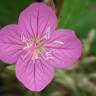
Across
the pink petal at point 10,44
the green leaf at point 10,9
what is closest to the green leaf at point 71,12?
the green leaf at point 10,9

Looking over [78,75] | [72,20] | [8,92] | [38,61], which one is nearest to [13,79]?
A: [8,92]

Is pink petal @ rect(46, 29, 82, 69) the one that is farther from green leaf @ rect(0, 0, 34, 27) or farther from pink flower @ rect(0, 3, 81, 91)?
green leaf @ rect(0, 0, 34, 27)

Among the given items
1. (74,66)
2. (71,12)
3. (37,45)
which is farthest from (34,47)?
(74,66)

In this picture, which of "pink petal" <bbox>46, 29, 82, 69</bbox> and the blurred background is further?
the blurred background

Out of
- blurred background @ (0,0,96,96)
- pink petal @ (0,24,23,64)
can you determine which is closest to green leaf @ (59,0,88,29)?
blurred background @ (0,0,96,96)

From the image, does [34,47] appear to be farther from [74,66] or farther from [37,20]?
[74,66]

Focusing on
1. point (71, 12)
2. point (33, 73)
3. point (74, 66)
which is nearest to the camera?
point (33, 73)
